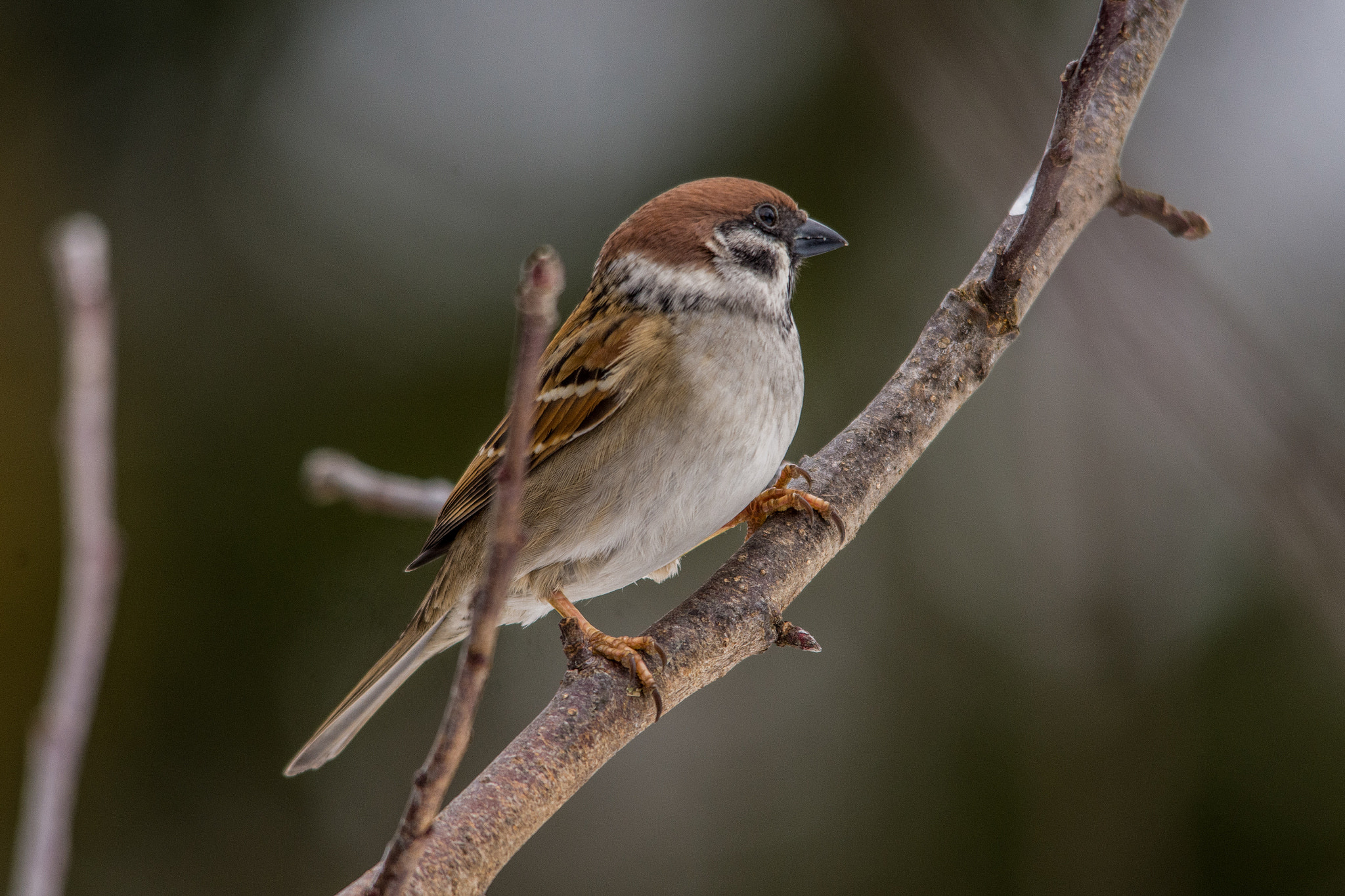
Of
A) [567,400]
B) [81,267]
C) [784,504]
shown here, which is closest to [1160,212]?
[784,504]

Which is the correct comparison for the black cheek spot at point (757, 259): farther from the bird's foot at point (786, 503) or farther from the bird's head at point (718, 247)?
the bird's foot at point (786, 503)

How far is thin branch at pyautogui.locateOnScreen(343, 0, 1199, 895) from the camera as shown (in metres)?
1.69

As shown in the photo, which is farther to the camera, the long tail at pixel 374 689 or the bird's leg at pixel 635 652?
the long tail at pixel 374 689

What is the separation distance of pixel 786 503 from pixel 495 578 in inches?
60.0

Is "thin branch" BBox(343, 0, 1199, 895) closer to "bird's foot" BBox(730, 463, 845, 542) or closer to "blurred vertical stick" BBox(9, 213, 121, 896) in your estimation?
"bird's foot" BBox(730, 463, 845, 542)

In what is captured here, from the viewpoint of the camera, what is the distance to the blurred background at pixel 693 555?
3947mm

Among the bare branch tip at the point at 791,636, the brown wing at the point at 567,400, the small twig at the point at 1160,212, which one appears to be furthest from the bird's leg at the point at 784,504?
the small twig at the point at 1160,212

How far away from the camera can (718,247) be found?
2.91 metres

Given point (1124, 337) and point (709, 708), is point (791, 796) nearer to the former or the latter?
point (709, 708)

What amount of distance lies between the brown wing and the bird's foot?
40 cm

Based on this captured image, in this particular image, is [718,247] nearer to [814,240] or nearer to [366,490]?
[814,240]

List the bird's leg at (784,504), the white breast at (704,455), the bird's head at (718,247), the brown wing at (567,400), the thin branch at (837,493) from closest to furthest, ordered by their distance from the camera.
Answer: the thin branch at (837,493) → the bird's leg at (784,504) → the white breast at (704,455) → the brown wing at (567,400) → the bird's head at (718,247)

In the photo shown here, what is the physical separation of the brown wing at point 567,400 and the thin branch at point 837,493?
555mm

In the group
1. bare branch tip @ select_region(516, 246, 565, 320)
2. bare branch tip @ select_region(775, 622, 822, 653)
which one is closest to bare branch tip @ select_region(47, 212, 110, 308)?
bare branch tip @ select_region(516, 246, 565, 320)
